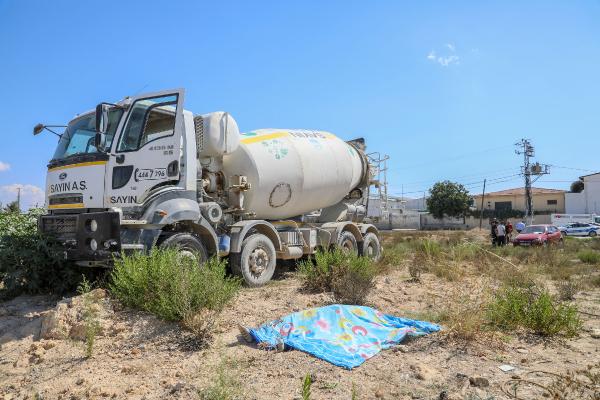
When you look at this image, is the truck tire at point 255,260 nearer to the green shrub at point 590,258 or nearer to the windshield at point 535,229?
the green shrub at point 590,258

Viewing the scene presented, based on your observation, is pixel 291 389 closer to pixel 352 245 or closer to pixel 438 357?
pixel 438 357

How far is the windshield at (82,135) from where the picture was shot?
285 inches

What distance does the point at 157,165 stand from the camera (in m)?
7.14

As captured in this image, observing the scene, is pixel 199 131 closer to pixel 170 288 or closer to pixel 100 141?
pixel 100 141

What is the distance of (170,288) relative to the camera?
5.23 m

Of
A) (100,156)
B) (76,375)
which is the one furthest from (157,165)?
(76,375)

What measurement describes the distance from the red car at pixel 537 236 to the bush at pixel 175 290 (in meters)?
20.3

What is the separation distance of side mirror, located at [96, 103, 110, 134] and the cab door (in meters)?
0.30

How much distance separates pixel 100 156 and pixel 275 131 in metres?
3.82

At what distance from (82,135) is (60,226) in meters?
1.48

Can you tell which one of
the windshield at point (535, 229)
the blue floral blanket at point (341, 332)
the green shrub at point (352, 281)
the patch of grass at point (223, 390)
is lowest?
the patch of grass at point (223, 390)

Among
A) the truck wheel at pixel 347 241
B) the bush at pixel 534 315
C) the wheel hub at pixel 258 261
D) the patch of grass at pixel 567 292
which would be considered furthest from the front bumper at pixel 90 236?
the patch of grass at pixel 567 292

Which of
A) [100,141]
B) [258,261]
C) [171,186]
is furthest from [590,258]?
[100,141]

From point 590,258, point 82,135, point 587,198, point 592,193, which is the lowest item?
point 590,258
